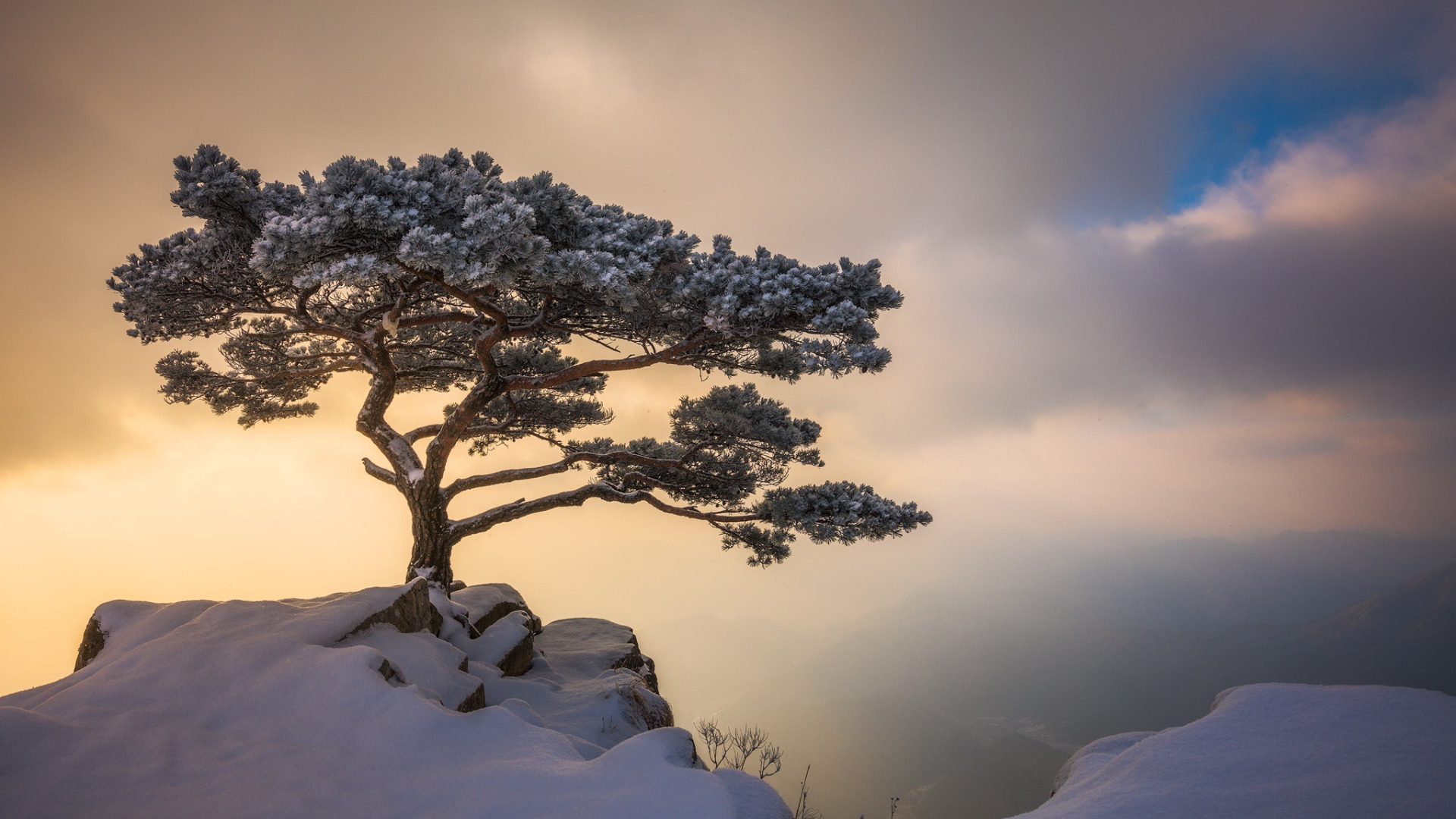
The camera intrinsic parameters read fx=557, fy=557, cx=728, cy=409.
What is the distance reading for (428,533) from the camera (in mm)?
11875

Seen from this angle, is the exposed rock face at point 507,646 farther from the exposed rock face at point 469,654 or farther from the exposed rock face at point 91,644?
the exposed rock face at point 91,644

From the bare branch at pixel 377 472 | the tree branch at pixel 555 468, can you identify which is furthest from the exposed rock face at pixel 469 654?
the bare branch at pixel 377 472

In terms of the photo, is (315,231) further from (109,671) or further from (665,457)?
(665,457)

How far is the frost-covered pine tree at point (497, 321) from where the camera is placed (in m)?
7.14

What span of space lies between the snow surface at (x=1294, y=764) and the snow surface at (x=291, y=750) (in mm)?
2549

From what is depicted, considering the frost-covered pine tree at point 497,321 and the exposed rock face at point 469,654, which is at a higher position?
the frost-covered pine tree at point 497,321

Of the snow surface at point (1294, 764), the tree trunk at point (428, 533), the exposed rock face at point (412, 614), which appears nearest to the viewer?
the snow surface at point (1294, 764)

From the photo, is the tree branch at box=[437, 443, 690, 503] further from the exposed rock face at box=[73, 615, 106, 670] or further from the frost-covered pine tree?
the exposed rock face at box=[73, 615, 106, 670]

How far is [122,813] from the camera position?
3797mm

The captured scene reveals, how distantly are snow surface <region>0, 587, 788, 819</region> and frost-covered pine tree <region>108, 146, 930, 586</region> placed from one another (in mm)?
4491

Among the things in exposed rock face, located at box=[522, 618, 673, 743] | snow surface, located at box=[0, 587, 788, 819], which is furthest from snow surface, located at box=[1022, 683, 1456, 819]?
exposed rock face, located at box=[522, 618, 673, 743]

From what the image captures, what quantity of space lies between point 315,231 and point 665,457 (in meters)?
7.57

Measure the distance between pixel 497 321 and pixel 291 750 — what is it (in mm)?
7189

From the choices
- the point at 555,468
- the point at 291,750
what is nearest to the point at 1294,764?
the point at 291,750
